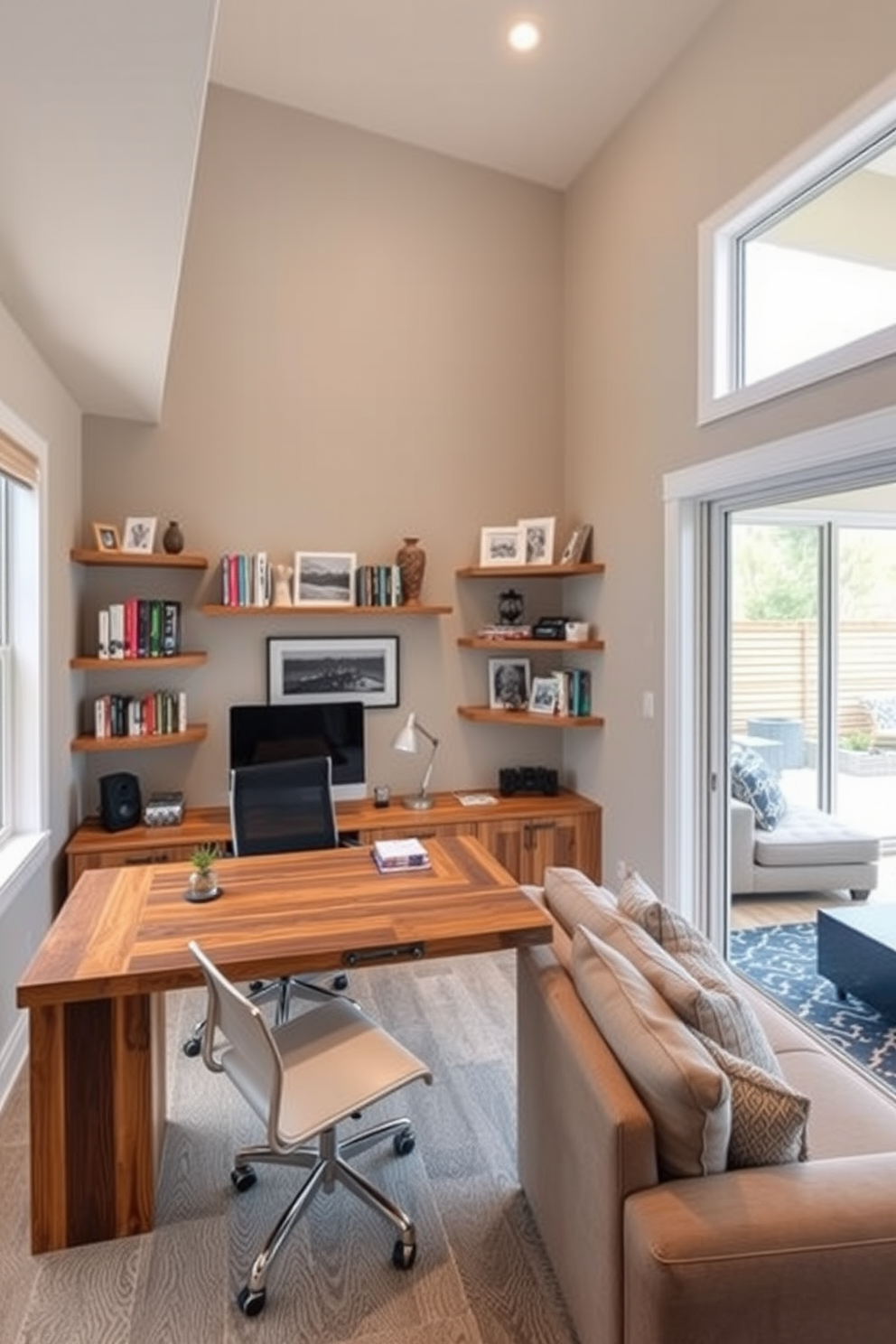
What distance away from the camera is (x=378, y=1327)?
1816mm

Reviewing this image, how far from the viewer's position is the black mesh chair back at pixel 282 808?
10.6 feet

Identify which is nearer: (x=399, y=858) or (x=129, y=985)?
(x=129, y=985)

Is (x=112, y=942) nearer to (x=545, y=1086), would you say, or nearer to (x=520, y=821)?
(x=545, y=1086)

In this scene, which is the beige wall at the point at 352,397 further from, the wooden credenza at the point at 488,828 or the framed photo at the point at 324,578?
the wooden credenza at the point at 488,828

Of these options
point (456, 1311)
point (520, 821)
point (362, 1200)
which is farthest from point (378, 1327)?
point (520, 821)

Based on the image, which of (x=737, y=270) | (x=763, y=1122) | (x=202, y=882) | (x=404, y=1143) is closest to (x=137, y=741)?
(x=202, y=882)

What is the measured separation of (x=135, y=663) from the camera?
3.91 metres

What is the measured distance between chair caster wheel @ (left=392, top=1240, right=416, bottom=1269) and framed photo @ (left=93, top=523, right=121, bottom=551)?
323 cm

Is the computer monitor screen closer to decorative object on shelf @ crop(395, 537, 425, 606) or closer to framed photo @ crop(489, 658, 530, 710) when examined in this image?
decorative object on shelf @ crop(395, 537, 425, 606)

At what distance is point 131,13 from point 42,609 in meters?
2.28

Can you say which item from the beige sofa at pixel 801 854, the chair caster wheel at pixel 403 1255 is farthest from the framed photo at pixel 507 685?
the chair caster wheel at pixel 403 1255

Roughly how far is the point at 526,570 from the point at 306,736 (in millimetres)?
1499

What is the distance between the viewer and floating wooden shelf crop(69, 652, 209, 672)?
12.6ft

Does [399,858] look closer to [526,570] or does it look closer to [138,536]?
[526,570]
